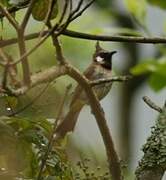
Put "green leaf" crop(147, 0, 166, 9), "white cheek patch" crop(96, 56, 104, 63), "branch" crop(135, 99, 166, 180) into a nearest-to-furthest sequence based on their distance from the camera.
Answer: "branch" crop(135, 99, 166, 180)
"green leaf" crop(147, 0, 166, 9)
"white cheek patch" crop(96, 56, 104, 63)

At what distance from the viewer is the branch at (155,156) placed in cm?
219

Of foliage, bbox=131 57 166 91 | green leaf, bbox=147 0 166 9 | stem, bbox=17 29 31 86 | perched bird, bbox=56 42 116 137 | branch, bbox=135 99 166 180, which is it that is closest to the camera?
stem, bbox=17 29 31 86

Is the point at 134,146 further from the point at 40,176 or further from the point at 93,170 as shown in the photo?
the point at 40,176

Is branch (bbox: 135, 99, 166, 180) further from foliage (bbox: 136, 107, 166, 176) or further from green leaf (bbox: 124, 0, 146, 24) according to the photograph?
green leaf (bbox: 124, 0, 146, 24)

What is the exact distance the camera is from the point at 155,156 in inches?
87.4

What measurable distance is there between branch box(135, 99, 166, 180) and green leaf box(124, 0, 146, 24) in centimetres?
91

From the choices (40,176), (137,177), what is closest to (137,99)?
(137,177)

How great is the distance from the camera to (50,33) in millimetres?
1555

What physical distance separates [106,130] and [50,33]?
20.6 inches

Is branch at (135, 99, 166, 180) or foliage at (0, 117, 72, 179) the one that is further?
branch at (135, 99, 166, 180)

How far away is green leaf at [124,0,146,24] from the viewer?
3146 mm

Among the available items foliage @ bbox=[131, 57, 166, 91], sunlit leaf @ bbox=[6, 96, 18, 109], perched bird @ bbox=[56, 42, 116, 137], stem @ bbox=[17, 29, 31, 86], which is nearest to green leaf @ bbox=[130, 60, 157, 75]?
foliage @ bbox=[131, 57, 166, 91]

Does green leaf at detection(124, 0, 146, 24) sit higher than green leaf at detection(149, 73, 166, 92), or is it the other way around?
green leaf at detection(149, 73, 166, 92)

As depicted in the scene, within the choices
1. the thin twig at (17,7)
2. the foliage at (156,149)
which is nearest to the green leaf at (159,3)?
the foliage at (156,149)
